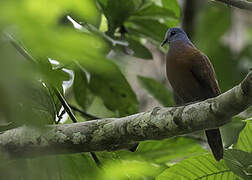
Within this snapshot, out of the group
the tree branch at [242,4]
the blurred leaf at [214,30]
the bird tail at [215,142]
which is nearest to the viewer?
the tree branch at [242,4]

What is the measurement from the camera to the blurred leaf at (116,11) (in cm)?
281

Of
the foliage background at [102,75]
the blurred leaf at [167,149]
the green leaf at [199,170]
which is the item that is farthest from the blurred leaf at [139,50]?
the green leaf at [199,170]

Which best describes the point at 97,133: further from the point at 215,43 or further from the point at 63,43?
the point at 215,43

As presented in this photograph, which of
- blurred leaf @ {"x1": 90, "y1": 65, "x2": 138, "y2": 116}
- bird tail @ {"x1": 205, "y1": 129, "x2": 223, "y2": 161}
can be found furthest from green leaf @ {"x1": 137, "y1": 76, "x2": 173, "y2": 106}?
bird tail @ {"x1": 205, "y1": 129, "x2": 223, "y2": 161}

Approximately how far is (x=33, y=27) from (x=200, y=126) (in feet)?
3.48

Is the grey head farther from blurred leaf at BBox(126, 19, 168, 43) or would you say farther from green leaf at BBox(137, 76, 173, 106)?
green leaf at BBox(137, 76, 173, 106)

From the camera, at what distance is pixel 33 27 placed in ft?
1.90

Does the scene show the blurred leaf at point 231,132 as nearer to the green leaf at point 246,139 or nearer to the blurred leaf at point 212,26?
the green leaf at point 246,139

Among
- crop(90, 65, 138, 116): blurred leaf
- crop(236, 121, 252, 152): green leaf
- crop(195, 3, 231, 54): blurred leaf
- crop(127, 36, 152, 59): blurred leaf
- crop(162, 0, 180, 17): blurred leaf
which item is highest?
crop(162, 0, 180, 17): blurred leaf

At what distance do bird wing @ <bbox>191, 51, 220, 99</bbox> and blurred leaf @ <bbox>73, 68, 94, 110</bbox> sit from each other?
2.68 ft

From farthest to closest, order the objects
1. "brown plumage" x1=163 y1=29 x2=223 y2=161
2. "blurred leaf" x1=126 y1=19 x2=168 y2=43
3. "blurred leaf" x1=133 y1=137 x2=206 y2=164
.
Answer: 1. "blurred leaf" x1=126 y1=19 x2=168 y2=43
2. "blurred leaf" x1=133 y1=137 x2=206 y2=164
3. "brown plumage" x1=163 y1=29 x2=223 y2=161

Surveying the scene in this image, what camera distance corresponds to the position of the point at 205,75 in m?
2.35

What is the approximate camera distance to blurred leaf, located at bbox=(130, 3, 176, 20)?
293 centimetres

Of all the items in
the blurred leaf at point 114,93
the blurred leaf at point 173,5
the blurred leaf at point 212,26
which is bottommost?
the blurred leaf at point 212,26
